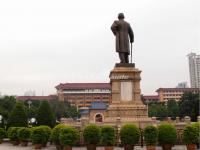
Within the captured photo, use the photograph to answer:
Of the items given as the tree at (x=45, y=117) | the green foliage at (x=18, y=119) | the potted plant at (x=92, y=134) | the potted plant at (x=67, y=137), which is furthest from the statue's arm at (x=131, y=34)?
the tree at (x=45, y=117)

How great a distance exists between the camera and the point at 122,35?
23.2 m

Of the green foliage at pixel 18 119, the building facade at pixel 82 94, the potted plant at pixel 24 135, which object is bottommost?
the potted plant at pixel 24 135

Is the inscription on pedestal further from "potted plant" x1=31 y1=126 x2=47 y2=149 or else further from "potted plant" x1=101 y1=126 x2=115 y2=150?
"potted plant" x1=101 y1=126 x2=115 y2=150

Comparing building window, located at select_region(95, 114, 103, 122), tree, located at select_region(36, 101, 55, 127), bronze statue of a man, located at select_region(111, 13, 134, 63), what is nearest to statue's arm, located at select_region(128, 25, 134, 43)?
bronze statue of a man, located at select_region(111, 13, 134, 63)

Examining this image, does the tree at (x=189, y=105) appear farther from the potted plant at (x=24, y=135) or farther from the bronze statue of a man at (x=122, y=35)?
the potted plant at (x=24, y=135)

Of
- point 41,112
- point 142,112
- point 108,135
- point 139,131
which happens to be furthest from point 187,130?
point 41,112

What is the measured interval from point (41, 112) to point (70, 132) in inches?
690

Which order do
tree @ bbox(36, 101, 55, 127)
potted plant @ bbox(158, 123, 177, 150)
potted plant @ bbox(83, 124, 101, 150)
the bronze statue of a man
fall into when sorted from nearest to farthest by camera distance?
potted plant @ bbox(158, 123, 177, 150)
potted plant @ bbox(83, 124, 101, 150)
the bronze statue of a man
tree @ bbox(36, 101, 55, 127)

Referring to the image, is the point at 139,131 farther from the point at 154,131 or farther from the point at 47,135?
the point at 47,135

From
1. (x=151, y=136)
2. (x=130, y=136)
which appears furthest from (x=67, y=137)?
(x=151, y=136)

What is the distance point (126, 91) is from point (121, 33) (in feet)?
13.1

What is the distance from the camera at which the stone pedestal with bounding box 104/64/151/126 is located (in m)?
21.4

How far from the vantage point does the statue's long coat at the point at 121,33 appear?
23092 millimetres

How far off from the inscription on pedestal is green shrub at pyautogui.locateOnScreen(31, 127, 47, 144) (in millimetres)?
5417
